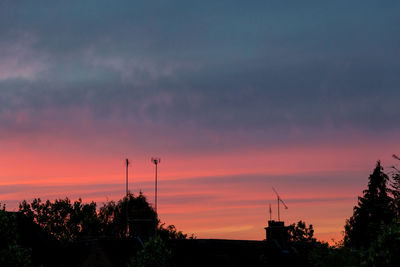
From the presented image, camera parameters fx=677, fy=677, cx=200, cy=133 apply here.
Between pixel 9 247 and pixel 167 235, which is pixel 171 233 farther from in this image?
pixel 9 247

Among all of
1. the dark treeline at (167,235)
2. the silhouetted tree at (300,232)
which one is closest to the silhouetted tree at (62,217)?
the dark treeline at (167,235)

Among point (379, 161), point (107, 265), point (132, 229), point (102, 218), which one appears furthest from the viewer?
point (102, 218)

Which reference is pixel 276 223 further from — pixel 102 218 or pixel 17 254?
pixel 102 218

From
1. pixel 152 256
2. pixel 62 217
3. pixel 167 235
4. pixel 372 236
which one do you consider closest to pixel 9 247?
pixel 152 256

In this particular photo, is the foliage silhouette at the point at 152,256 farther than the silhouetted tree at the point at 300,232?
No

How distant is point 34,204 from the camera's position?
10281 cm

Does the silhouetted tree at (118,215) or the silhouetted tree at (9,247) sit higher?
the silhouetted tree at (118,215)

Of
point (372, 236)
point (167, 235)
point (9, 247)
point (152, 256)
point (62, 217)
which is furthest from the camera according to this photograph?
point (167, 235)

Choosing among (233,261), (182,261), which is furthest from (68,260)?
(233,261)

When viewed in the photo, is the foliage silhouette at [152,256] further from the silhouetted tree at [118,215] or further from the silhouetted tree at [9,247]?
the silhouetted tree at [118,215]

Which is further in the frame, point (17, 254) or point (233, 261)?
point (233, 261)

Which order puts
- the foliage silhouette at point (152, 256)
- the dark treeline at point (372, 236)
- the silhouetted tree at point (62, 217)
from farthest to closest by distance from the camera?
1. the silhouetted tree at point (62, 217)
2. the foliage silhouette at point (152, 256)
3. the dark treeline at point (372, 236)

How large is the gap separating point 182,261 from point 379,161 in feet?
168

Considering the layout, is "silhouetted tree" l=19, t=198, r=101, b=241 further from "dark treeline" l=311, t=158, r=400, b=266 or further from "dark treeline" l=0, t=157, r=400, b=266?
"dark treeline" l=311, t=158, r=400, b=266
